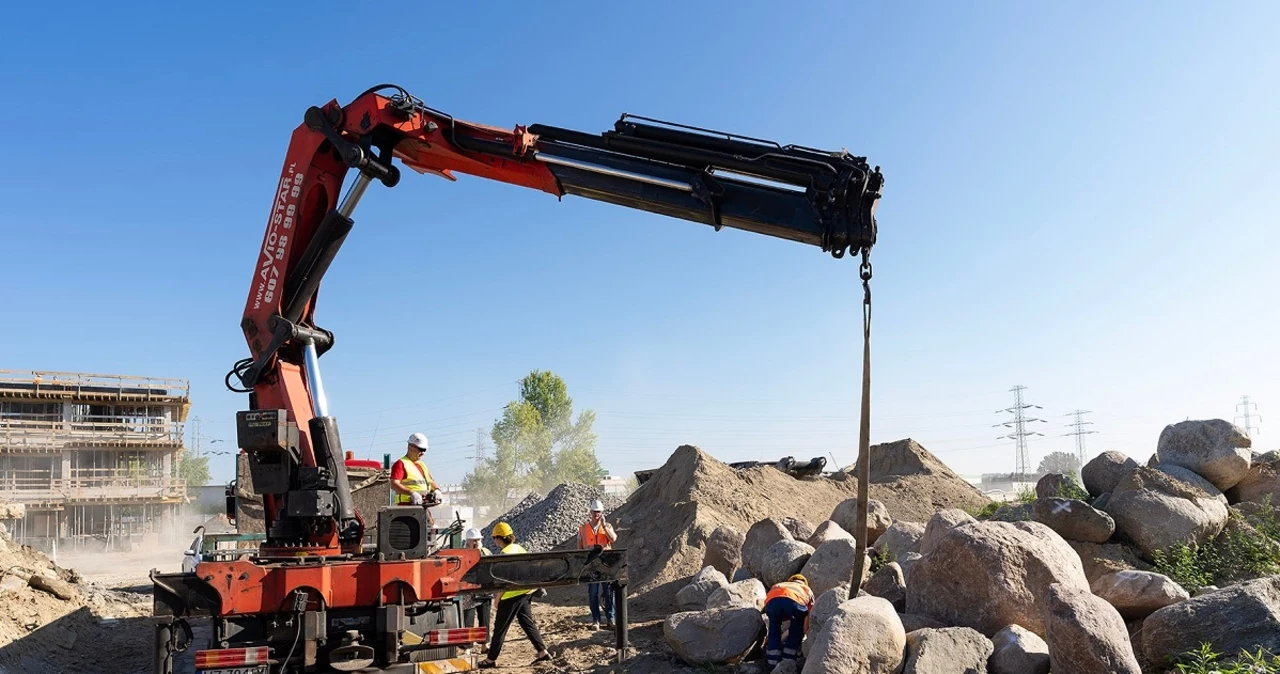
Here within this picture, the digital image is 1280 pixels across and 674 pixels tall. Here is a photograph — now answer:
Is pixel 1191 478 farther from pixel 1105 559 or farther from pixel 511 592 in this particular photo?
pixel 511 592

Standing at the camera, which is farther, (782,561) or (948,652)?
(782,561)

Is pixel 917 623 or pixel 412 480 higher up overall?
pixel 412 480

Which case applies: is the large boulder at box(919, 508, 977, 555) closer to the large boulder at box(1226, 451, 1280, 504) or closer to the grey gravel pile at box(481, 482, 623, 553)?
the large boulder at box(1226, 451, 1280, 504)

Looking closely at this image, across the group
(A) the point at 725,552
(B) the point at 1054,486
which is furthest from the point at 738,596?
(B) the point at 1054,486

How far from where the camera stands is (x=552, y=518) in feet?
75.9

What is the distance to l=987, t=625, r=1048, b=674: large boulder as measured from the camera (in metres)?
6.50

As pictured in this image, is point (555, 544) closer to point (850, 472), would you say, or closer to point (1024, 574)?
point (850, 472)

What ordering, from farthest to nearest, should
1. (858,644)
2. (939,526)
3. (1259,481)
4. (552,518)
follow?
(552,518)
(1259,481)
(939,526)
(858,644)

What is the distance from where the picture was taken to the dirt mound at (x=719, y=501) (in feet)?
54.1

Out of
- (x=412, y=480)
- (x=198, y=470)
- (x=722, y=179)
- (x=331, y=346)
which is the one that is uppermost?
(x=722, y=179)

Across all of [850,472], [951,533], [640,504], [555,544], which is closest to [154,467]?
[555,544]

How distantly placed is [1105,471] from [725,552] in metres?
5.75

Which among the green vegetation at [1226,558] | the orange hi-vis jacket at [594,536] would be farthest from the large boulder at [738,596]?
the green vegetation at [1226,558]

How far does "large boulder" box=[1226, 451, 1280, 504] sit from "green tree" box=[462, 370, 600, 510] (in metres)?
48.3
